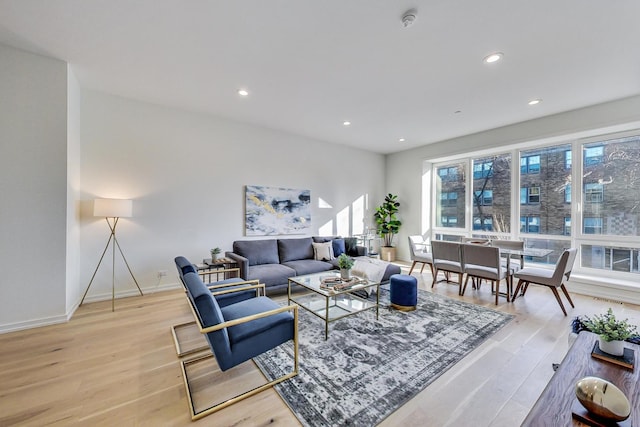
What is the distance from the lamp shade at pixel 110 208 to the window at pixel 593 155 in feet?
23.3

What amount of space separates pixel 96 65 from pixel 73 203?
1.66 meters

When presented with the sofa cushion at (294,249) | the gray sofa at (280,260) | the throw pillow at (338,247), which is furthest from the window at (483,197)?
the sofa cushion at (294,249)

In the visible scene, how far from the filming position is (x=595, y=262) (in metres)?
4.19

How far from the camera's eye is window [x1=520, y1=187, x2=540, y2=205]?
4754mm

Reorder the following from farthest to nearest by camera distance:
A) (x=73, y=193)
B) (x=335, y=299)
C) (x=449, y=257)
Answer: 1. (x=449, y=257)
2. (x=335, y=299)
3. (x=73, y=193)

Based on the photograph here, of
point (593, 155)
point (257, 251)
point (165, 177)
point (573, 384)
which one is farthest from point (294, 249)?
point (593, 155)

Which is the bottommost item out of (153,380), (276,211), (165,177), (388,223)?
(153,380)

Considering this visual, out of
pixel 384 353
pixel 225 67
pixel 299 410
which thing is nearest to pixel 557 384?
pixel 384 353

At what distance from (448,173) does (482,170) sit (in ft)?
2.48

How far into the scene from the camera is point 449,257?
4113 millimetres

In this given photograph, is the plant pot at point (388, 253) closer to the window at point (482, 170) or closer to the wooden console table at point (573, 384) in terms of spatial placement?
the window at point (482, 170)

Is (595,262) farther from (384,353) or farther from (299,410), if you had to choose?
(299,410)

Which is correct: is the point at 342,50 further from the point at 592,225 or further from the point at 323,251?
the point at 592,225

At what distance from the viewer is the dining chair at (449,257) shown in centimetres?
400
